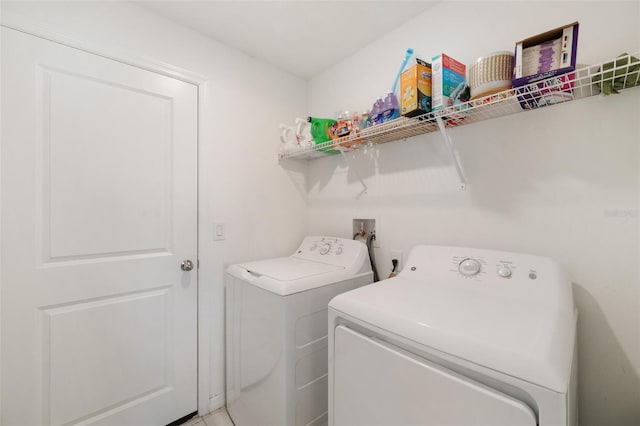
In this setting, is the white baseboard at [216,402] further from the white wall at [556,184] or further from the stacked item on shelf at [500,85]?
the stacked item on shelf at [500,85]

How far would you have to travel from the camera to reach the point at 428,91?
1.17 metres

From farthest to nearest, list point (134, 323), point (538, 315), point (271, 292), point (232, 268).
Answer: point (232, 268) < point (134, 323) < point (271, 292) < point (538, 315)

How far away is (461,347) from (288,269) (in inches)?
38.8

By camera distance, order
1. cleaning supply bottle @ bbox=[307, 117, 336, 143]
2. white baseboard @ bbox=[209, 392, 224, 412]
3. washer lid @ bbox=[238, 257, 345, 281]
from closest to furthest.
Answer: washer lid @ bbox=[238, 257, 345, 281] → white baseboard @ bbox=[209, 392, 224, 412] → cleaning supply bottle @ bbox=[307, 117, 336, 143]

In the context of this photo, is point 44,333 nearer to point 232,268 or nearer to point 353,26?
point 232,268

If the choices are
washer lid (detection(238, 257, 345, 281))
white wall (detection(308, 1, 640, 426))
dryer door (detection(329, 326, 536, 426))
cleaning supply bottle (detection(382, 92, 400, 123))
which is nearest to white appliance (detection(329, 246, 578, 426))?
dryer door (detection(329, 326, 536, 426))

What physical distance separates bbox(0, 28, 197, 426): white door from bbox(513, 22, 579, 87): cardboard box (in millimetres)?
1679

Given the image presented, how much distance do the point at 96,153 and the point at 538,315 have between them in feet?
6.55

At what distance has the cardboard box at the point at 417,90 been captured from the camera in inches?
44.7

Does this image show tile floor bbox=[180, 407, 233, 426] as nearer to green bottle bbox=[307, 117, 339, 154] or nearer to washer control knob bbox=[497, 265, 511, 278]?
washer control knob bbox=[497, 265, 511, 278]

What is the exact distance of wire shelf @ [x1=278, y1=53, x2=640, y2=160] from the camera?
0.87 meters

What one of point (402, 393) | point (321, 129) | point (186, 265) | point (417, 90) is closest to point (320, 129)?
point (321, 129)

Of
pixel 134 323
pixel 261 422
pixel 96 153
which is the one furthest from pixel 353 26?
pixel 261 422

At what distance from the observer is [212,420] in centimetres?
162
